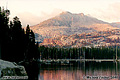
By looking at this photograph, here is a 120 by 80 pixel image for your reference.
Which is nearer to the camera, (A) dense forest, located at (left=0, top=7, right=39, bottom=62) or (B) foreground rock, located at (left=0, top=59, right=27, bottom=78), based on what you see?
(B) foreground rock, located at (left=0, top=59, right=27, bottom=78)

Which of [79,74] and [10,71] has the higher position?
[10,71]

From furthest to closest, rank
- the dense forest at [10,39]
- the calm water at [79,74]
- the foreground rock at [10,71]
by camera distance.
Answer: the dense forest at [10,39] < the calm water at [79,74] < the foreground rock at [10,71]

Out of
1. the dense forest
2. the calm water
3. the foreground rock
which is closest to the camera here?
the foreground rock

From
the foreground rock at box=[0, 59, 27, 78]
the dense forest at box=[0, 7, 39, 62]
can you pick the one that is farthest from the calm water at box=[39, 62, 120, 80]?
the foreground rock at box=[0, 59, 27, 78]

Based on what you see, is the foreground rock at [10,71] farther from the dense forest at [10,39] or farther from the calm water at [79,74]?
the dense forest at [10,39]

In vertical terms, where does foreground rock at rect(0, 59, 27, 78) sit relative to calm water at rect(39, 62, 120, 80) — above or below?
above

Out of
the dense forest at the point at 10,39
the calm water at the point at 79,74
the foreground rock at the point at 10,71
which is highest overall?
→ the dense forest at the point at 10,39

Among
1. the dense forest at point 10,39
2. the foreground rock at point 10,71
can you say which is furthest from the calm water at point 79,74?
the foreground rock at point 10,71

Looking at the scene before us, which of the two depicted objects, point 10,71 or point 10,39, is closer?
point 10,71

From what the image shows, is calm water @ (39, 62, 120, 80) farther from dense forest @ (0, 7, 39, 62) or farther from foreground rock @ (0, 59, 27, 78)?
foreground rock @ (0, 59, 27, 78)

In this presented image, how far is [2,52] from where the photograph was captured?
7131cm

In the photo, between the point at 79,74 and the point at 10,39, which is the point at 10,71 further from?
the point at 10,39

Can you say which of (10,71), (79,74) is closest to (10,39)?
(79,74)

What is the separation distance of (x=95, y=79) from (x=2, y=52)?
31438mm
